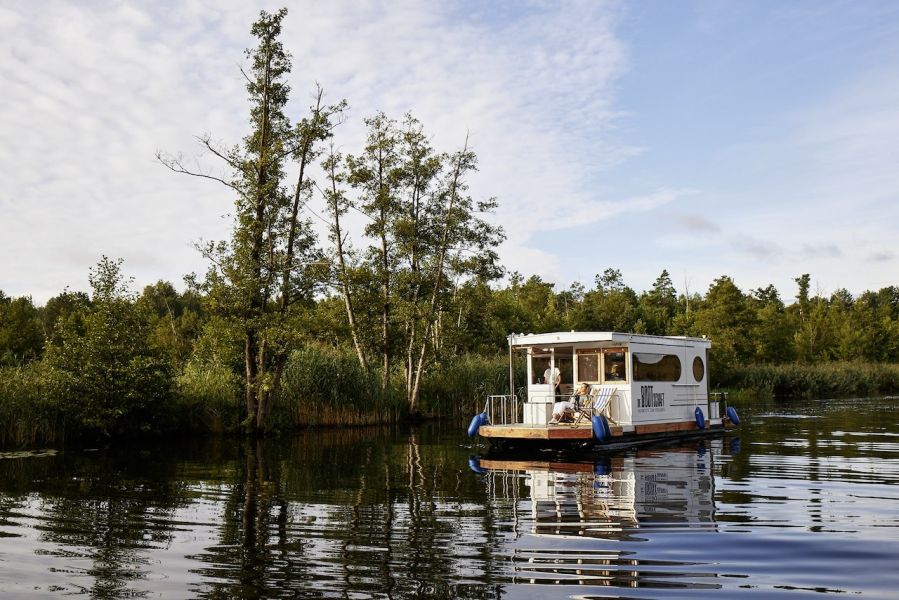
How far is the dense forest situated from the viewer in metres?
21.3

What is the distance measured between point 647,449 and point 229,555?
46.1 ft

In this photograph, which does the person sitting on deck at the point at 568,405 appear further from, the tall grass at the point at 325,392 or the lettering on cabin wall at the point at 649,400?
the tall grass at the point at 325,392

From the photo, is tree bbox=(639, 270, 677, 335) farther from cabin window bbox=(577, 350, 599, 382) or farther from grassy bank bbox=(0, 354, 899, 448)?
cabin window bbox=(577, 350, 599, 382)

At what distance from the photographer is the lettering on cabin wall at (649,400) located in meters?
20.1

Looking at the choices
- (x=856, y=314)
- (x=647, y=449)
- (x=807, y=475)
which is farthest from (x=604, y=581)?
(x=856, y=314)

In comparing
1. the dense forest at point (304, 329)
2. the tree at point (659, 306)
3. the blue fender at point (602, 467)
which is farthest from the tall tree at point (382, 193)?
the tree at point (659, 306)

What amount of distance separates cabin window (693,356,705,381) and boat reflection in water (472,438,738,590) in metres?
5.62

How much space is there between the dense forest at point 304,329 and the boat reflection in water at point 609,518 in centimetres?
1035

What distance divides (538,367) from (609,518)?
1096 cm

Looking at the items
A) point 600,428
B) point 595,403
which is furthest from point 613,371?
point 600,428

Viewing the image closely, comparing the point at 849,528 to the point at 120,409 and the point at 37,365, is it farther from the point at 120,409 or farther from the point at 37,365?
the point at 37,365

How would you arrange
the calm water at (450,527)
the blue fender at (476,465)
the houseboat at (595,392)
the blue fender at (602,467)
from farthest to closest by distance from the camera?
the houseboat at (595,392)
the blue fender at (476,465)
the blue fender at (602,467)
the calm water at (450,527)

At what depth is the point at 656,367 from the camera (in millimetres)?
20875

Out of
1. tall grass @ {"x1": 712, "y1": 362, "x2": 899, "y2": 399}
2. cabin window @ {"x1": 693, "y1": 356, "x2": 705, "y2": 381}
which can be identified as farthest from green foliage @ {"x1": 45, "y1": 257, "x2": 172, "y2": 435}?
tall grass @ {"x1": 712, "y1": 362, "x2": 899, "y2": 399}
